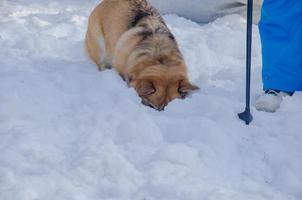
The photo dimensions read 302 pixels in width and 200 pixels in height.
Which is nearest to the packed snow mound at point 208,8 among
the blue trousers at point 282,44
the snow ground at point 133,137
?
the snow ground at point 133,137

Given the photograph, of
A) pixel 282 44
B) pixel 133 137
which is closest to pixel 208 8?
pixel 282 44

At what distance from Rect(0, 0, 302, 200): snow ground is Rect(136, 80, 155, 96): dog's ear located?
0.08 meters

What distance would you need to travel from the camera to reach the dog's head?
3.77 m

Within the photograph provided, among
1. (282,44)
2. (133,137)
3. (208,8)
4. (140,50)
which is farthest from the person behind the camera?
(208,8)

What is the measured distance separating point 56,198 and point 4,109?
122 cm

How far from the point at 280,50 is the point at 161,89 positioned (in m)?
0.93

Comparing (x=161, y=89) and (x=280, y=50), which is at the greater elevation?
(x=280, y=50)

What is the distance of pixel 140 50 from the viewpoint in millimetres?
4352

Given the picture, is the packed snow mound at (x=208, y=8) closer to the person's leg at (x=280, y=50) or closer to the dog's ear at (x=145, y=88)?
the person's leg at (x=280, y=50)

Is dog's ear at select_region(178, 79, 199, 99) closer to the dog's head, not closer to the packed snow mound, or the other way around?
the dog's head

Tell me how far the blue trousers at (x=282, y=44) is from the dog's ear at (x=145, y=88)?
0.88 metres

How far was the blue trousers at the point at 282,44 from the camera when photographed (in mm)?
3697

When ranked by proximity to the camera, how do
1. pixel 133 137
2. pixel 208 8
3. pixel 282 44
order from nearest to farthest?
pixel 133 137 → pixel 282 44 → pixel 208 8

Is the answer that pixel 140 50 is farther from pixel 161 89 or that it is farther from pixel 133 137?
pixel 133 137
